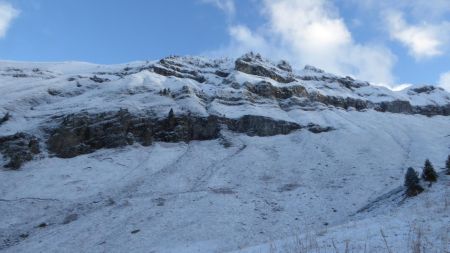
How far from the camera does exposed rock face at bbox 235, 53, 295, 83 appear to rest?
87.3 metres

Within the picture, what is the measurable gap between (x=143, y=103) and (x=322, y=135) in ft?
91.9

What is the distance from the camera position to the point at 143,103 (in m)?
65.9

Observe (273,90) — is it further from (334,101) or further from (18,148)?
(18,148)

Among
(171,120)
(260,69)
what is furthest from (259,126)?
(260,69)

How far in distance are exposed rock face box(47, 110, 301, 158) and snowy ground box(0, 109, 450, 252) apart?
217 cm

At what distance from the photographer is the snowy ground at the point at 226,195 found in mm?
24594

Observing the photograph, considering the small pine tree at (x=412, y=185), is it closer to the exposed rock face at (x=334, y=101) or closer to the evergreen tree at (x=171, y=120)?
the evergreen tree at (x=171, y=120)

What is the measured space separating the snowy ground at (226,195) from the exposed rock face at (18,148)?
1358 millimetres

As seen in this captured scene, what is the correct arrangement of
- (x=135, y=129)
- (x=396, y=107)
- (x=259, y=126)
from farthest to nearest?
(x=396, y=107) < (x=259, y=126) < (x=135, y=129)

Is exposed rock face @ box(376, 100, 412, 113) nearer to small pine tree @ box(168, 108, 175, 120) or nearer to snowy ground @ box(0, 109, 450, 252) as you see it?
snowy ground @ box(0, 109, 450, 252)

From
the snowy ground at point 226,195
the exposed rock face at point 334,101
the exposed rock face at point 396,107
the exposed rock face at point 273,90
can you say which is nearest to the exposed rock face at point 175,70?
the exposed rock face at point 273,90

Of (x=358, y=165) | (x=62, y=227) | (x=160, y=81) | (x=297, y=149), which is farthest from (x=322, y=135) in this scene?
(x=62, y=227)

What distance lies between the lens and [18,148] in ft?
165

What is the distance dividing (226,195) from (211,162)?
39.1ft
